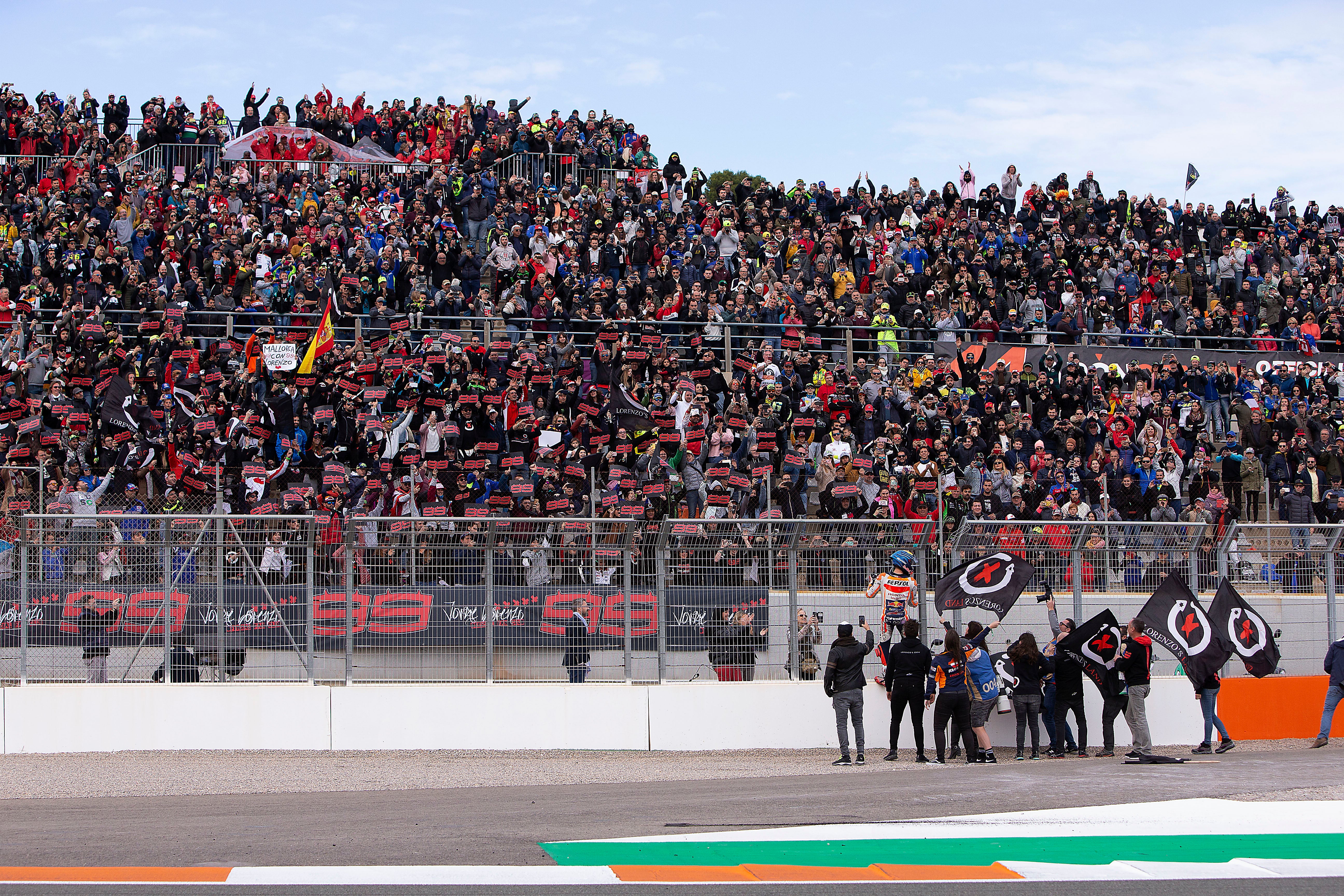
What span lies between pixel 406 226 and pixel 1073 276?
1309 centimetres

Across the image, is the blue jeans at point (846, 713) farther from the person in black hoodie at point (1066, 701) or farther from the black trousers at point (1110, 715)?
the black trousers at point (1110, 715)

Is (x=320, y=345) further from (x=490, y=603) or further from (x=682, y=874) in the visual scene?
(x=682, y=874)

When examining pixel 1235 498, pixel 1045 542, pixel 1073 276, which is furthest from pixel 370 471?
pixel 1073 276

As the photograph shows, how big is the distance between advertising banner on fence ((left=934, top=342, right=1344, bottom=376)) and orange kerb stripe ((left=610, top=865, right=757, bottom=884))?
1656 cm

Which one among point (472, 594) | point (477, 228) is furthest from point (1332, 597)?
point (477, 228)

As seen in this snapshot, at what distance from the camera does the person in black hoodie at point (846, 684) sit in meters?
13.9

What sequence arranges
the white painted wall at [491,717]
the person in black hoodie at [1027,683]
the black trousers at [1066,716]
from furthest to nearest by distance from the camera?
the black trousers at [1066,716] < the person in black hoodie at [1027,683] < the white painted wall at [491,717]

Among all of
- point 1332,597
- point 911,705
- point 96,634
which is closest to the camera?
point 96,634

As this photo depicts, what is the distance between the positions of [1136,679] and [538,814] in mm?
7130

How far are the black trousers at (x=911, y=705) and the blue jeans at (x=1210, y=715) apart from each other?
3.07 meters

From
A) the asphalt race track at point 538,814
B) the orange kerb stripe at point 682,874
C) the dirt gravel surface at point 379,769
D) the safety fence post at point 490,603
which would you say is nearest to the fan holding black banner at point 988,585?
the dirt gravel surface at point 379,769

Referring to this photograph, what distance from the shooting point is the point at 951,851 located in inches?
353

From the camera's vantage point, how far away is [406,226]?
2462cm

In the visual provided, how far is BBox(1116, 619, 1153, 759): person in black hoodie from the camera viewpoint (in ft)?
46.5
